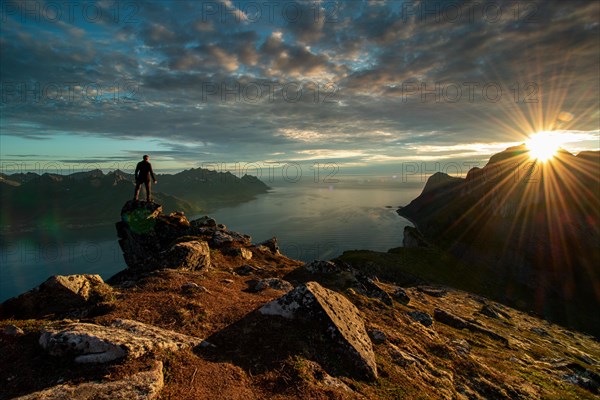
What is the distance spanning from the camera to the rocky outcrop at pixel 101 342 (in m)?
8.67

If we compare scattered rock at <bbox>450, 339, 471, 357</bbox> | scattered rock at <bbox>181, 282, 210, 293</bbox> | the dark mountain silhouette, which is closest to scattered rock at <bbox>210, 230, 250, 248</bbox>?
scattered rock at <bbox>181, 282, 210, 293</bbox>

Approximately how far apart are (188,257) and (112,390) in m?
15.6

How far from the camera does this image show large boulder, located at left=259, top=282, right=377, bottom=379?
11.9m

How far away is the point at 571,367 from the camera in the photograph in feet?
87.5

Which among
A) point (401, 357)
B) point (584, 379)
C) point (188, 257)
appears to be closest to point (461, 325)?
point (584, 379)

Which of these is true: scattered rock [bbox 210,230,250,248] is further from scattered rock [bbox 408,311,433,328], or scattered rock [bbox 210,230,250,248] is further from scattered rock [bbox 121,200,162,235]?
scattered rock [bbox 408,311,433,328]

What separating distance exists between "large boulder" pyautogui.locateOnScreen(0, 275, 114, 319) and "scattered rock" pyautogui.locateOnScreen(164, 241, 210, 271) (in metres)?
6.89

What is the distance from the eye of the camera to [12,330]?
977cm

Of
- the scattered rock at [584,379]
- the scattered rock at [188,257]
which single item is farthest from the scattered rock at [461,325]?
the scattered rock at [188,257]

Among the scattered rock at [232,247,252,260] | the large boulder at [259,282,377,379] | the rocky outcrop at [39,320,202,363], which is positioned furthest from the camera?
the scattered rock at [232,247,252,260]

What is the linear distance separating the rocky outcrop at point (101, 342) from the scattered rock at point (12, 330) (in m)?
1.20

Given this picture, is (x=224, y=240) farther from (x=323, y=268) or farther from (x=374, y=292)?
(x=374, y=292)

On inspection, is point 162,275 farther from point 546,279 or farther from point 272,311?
point 546,279

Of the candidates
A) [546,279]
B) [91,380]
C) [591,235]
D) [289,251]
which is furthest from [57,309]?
[591,235]
